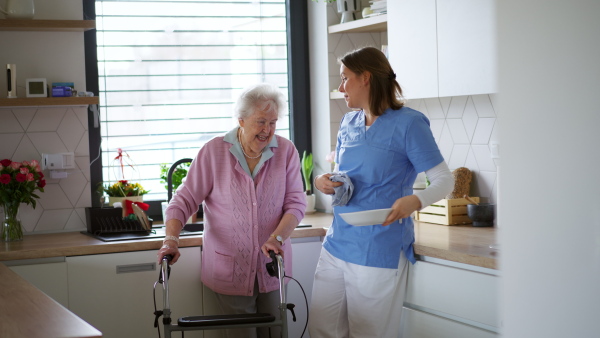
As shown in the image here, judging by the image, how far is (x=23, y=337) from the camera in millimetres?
1525

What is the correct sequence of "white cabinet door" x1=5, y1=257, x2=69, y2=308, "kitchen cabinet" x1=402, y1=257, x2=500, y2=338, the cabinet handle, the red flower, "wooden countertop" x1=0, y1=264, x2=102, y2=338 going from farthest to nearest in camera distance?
1. the red flower
2. the cabinet handle
3. "white cabinet door" x1=5, y1=257, x2=69, y2=308
4. "kitchen cabinet" x1=402, y1=257, x2=500, y2=338
5. "wooden countertop" x1=0, y1=264, x2=102, y2=338

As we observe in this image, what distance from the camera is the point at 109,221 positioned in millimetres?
3385

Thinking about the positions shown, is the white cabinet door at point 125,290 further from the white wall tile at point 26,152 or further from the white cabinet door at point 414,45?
the white cabinet door at point 414,45

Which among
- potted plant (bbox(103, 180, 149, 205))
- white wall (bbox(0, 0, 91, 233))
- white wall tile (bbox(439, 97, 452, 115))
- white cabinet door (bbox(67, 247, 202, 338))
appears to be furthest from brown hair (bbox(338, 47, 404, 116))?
white wall (bbox(0, 0, 91, 233))

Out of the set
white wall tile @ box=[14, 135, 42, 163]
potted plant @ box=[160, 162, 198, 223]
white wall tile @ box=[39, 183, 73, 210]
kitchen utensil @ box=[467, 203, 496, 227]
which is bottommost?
kitchen utensil @ box=[467, 203, 496, 227]

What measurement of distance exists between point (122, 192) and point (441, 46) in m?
1.75

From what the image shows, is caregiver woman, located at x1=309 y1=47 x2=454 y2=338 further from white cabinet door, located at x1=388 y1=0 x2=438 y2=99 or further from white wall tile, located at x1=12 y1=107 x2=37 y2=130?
white wall tile, located at x1=12 y1=107 x2=37 y2=130

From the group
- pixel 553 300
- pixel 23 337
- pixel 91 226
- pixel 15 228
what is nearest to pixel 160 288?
pixel 91 226

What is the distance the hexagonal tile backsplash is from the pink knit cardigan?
108 cm

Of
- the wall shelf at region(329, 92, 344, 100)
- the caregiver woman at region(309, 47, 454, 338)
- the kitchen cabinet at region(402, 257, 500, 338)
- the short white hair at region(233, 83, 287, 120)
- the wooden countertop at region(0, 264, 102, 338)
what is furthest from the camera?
the wall shelf at region(329, 92, 344, 100)

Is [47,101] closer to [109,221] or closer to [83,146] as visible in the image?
[83,146]

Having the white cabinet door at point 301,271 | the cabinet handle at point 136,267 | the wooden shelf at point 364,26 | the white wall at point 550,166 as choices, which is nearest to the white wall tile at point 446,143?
the wooden shelf at point 364,26

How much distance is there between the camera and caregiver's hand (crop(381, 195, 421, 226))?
2.23 meters

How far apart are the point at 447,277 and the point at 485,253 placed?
0.63ft
